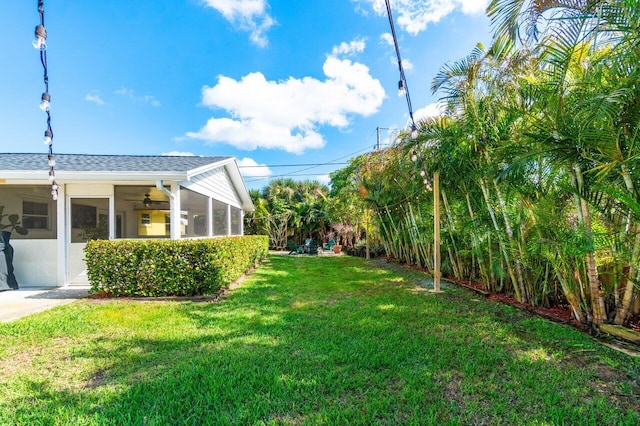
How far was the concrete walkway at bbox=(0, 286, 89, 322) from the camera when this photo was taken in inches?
197

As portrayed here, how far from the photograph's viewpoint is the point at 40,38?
3.07m

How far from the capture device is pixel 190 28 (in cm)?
934

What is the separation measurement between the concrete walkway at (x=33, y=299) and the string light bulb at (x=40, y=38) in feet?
13.6

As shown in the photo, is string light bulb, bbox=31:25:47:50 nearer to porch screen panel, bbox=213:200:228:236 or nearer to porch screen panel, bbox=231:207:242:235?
porch screen panel, bbox=213:200:228:236

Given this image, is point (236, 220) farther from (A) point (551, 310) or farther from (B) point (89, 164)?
(A) point (551, 310)

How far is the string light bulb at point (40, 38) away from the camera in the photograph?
3018mm

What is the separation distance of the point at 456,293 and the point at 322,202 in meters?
14.9

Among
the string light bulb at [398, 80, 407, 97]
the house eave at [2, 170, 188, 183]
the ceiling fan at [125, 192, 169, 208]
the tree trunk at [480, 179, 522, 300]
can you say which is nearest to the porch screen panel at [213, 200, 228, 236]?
the ceiling fan at [125, 192, 169, 208]

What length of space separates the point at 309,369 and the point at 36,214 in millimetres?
8095

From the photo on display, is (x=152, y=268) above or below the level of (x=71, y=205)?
below

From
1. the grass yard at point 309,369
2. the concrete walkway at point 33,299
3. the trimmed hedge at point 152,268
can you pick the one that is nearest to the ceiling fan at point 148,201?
the trimmed hedge at point 152,268

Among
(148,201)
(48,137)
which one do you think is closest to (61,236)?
(148,201)

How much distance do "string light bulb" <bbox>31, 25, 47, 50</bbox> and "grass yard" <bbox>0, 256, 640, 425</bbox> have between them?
341cm

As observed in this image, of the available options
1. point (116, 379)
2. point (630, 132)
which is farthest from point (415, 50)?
point (116, 379)
